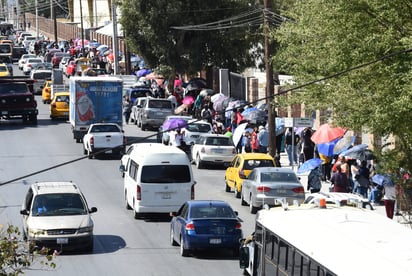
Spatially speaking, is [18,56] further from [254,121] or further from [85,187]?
[85,187]

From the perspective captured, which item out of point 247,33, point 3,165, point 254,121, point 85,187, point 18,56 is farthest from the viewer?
point 18,56

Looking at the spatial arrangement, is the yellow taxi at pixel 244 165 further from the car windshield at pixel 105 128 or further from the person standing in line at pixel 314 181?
the car windshield at pixel 105 128

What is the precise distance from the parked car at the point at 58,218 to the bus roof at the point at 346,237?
8.33m

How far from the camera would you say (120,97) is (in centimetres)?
4762

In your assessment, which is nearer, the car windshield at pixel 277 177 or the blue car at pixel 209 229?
the blue car at pixel 209 229

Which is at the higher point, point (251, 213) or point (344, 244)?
point (344, 244)

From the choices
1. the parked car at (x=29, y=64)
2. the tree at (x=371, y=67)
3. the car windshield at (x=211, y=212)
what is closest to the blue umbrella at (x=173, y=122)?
the tree at (x=371, y=67)

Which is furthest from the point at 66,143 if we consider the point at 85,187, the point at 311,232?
the point at 311,232

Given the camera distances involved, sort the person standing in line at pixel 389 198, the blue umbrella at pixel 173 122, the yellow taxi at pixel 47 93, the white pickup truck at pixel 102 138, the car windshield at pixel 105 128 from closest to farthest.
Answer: the person standing in line at pixel 389 198, the white pickup truck at pixel 102 138, the car windshield at pixel 105 128, the blue umbrella at pixel 173 122, the yellow taxi at pixel 47 93

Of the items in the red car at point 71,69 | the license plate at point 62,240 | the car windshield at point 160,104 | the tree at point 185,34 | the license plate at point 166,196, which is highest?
the tree at point 185,34

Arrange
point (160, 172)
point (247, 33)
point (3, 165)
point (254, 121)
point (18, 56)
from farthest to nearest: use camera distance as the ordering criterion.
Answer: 1. point (18, 56)
2. point (247, 33)
3. point (254, 121)
4. point (3, 165)
5. point (160, 172)

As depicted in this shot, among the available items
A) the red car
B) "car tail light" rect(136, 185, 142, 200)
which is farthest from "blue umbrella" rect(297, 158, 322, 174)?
the red car

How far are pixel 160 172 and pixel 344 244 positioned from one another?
1549 cm

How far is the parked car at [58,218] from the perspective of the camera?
83.9 ft
